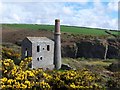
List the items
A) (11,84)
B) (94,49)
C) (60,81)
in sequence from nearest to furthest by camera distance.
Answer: (11,84), (60,81), (94,49)

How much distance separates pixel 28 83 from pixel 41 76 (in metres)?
3.03

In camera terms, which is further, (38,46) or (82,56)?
(82,56)

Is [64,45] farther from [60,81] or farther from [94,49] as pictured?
[60,81]

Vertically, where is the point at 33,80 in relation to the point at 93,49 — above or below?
above

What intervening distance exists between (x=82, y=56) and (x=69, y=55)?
2874 millimetres

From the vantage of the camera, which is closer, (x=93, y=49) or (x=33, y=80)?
(x=33, y=80)

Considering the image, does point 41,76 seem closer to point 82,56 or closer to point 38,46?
point 38,46

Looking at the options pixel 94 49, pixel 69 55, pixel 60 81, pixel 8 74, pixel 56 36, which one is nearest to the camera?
pixel 8 74

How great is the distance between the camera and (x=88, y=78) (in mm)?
20141

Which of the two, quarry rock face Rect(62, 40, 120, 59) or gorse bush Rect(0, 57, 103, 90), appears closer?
gorse bush Rect(0, 57, 103, 90)

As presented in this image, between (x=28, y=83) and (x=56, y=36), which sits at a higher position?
(x=56, y=36)

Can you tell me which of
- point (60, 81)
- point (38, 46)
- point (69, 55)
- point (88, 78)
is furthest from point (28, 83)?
point (69, 55)

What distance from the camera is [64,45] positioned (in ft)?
160

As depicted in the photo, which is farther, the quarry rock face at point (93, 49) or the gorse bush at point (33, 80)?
the quarry rock face at point (93, 49)
